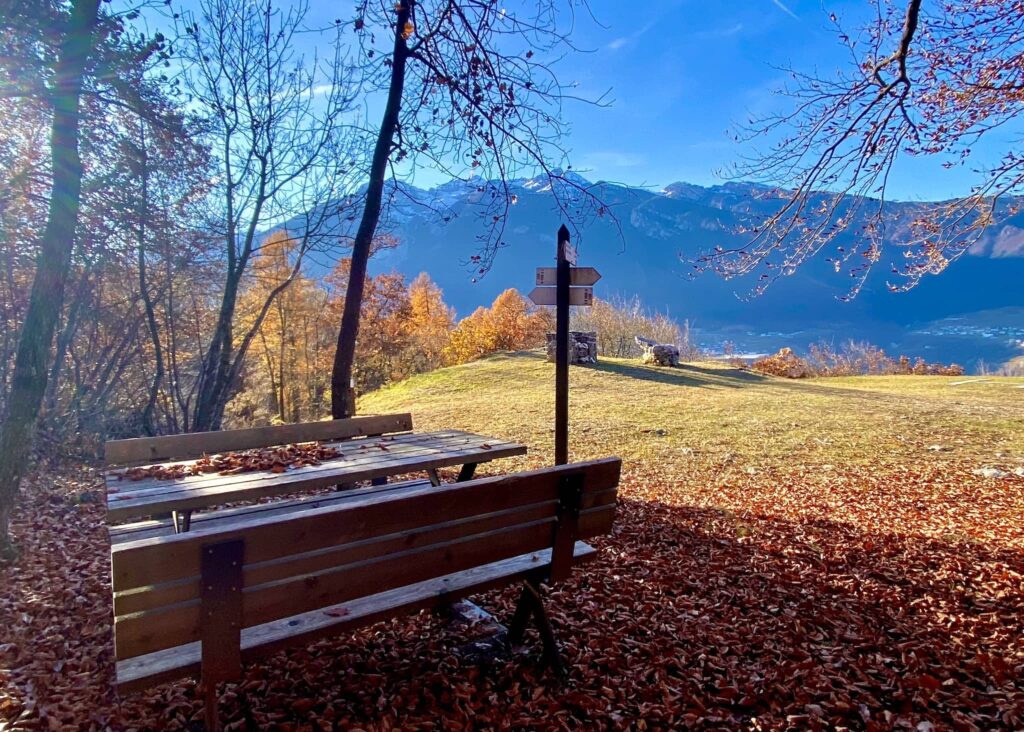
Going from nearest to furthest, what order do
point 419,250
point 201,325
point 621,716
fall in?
point 621,716 < point 201,325 < point 419,250

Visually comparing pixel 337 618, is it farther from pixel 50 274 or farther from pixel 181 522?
pixel 50 274

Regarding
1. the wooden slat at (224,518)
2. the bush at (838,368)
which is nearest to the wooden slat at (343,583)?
the wooden slat at (224,518)

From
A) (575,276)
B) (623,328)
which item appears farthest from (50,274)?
(623,328)

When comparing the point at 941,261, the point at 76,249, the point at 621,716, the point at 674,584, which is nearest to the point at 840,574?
the point at 674,584

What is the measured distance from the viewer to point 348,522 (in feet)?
6.37

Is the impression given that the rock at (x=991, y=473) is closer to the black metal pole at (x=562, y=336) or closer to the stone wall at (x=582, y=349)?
the black metal pole at (x=562, y=336)

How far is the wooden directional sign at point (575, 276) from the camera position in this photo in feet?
14.9

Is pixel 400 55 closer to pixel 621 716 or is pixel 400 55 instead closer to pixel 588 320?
pixel 621 716

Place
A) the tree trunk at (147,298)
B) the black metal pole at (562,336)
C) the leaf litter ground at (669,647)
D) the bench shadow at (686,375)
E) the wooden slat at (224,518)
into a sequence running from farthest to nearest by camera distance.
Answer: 1. the bench shadow at (686,375)
2. the tree trunk at (147,298)
3. the black metal pole at (562,336)
4. the wooden slat at (224,518)
5. the leaf litter ground at (669,647)

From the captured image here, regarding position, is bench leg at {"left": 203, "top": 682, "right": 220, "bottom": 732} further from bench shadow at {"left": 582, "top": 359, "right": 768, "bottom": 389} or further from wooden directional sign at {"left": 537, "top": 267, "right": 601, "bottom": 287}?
bench shadow at {"left": 582, "top": 359, "right": 768, "bottom": 389}

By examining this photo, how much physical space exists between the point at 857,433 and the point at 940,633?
676 centimetres

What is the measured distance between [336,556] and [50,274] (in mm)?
3114

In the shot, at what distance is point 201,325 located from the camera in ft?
28.4

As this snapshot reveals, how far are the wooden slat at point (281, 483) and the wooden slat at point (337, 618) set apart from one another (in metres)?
0.86
